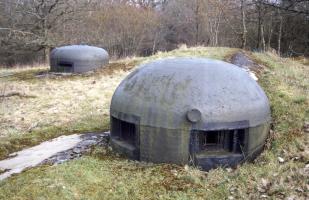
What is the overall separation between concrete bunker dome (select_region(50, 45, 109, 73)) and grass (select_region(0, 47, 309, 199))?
9547mm

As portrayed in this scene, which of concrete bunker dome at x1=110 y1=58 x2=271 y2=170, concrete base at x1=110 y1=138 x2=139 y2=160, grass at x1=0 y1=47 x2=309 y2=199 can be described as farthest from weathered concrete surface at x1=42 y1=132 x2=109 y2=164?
concrete bunker dome at x1=110 y1=58 x2=271 y2=170

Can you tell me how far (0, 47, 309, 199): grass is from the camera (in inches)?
184

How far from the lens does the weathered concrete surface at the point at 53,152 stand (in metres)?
5.88

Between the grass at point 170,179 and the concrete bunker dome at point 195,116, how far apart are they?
210 millimetres

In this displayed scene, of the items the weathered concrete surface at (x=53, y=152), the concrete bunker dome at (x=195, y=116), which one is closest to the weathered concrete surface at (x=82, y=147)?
the weathered concrete surface at (x=53, y=152)

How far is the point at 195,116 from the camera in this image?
5.25m

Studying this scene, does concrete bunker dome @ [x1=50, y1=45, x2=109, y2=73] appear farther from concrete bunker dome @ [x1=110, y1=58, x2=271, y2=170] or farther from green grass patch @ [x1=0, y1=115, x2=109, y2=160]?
concrete bunker dome @ [x1=110, y1=58, x2=271, y2=170]

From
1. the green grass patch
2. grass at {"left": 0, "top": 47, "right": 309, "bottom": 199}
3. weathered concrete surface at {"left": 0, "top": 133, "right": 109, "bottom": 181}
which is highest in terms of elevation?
grass at {"left": 0, "top": 47, "right": 309, "bottom": 199}

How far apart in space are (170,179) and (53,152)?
2289 mm

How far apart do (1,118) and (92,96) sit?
2.92 metres

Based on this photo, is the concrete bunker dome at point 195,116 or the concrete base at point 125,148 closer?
the concrete bunker dome at point 195,116

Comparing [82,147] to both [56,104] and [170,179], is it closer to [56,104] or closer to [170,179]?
[170,179]

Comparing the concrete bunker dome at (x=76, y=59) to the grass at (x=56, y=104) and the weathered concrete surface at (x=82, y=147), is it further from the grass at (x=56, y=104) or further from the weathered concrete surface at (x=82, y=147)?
the weathered concrete surface at (x=82, y=147)

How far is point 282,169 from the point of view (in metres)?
5.08
